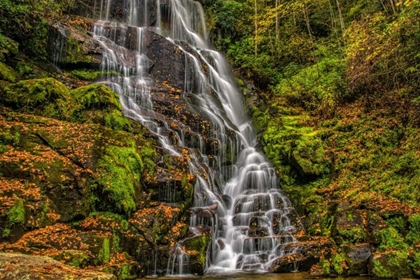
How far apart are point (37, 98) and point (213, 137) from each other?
7148mm

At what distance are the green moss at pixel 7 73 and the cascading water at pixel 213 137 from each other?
4022 mm

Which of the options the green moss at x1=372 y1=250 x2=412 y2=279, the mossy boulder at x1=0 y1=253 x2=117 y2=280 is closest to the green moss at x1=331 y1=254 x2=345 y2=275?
the green moss at x1=372 y1=250 x2=412 y2=279

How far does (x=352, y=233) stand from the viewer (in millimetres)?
8828

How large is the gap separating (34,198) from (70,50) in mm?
10898

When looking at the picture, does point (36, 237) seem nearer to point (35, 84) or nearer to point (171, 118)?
point (35, 84)

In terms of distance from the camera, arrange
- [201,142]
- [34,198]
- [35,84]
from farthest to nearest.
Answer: [201,142] < [35,84] < [34,198]

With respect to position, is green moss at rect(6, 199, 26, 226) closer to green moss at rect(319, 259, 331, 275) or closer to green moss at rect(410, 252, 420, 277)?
green moss at rect(319, 259, 331, 275)

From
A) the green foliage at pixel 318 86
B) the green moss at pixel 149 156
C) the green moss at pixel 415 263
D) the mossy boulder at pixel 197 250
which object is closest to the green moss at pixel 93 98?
the green moss at pixel 149 156

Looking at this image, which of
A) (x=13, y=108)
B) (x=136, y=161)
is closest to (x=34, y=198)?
(x=136, y=161)

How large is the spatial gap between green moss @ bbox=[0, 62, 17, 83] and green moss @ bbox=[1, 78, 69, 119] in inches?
69.5

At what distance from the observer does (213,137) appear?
1473cm

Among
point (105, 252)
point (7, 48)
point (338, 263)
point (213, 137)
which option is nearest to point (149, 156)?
point (105, 252)

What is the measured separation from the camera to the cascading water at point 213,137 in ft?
32.3

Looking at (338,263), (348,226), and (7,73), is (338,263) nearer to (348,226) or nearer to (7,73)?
→ (348,226)
